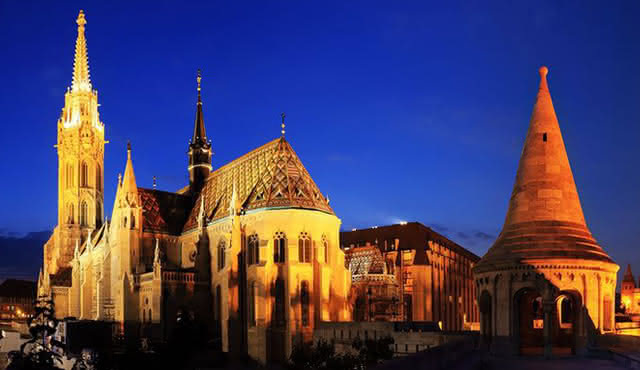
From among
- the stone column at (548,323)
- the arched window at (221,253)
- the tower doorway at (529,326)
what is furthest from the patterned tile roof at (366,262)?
the stone column at (548,323)

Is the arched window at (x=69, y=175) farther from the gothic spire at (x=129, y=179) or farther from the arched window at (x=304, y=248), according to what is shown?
the arched window at (x=304, y=248)

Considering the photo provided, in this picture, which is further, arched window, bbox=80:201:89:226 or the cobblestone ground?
arched window, bbox=80:201:89:226

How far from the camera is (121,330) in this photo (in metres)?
62.9

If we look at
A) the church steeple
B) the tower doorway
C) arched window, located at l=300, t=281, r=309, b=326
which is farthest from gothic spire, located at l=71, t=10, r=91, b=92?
the tower doorway

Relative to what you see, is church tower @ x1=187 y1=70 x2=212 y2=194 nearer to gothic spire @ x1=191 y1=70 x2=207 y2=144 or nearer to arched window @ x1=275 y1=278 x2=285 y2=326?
gothic spire @ x1=191 y1=70 x2=207 y2=144

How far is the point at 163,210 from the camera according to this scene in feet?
228

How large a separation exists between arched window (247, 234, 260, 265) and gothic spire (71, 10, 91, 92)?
50.3 metres

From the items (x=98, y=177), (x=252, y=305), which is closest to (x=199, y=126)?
(x=98, y=177)

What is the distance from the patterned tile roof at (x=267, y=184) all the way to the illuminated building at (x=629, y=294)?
86191mm

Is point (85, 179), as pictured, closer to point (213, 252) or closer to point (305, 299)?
point (213, 252)

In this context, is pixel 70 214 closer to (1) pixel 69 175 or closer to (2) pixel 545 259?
(1) pixel 69 175

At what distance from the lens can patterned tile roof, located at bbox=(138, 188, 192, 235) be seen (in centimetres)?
6756

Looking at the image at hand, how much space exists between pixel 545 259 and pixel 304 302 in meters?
30.5

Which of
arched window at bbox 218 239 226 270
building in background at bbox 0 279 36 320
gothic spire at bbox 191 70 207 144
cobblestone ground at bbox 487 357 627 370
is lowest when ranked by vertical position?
building in background at bbox 0 279 36 320
